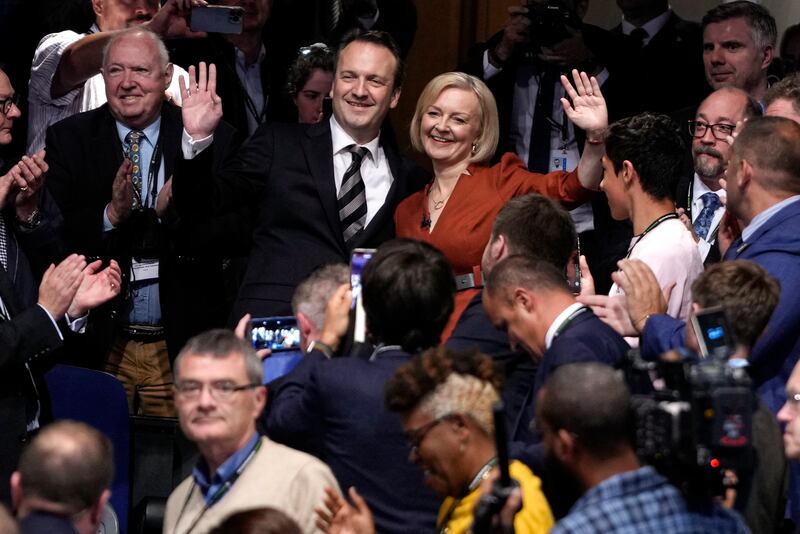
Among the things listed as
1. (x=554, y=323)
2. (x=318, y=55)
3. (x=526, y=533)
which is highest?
(x=318, y=55)

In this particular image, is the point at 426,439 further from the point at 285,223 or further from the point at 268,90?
the point at 268,90

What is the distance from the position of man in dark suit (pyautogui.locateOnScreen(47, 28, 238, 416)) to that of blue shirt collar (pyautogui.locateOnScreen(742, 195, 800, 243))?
196 cm

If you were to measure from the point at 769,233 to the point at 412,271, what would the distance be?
4.22ft

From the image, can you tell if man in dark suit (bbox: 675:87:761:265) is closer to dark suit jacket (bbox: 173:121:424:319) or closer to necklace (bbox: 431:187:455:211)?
necklace (bbox: 431:187:455:211)

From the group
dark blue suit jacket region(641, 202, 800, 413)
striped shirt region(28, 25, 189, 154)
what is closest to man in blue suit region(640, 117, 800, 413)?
dark blue suit jacket region(641, 202, 800, 413)

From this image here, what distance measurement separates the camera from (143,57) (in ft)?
17.5

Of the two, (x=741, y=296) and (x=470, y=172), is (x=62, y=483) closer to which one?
(x=741, y=296)

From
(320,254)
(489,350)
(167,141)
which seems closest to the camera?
(489,350)

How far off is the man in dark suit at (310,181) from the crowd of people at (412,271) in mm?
11

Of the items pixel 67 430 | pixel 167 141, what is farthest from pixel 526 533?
pixel 167 141

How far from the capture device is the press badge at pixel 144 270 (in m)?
5.25

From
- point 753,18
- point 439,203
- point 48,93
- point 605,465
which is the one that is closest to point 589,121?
point 439,203

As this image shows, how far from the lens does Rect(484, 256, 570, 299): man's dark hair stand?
374cm

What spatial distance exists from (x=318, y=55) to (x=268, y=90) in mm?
415
